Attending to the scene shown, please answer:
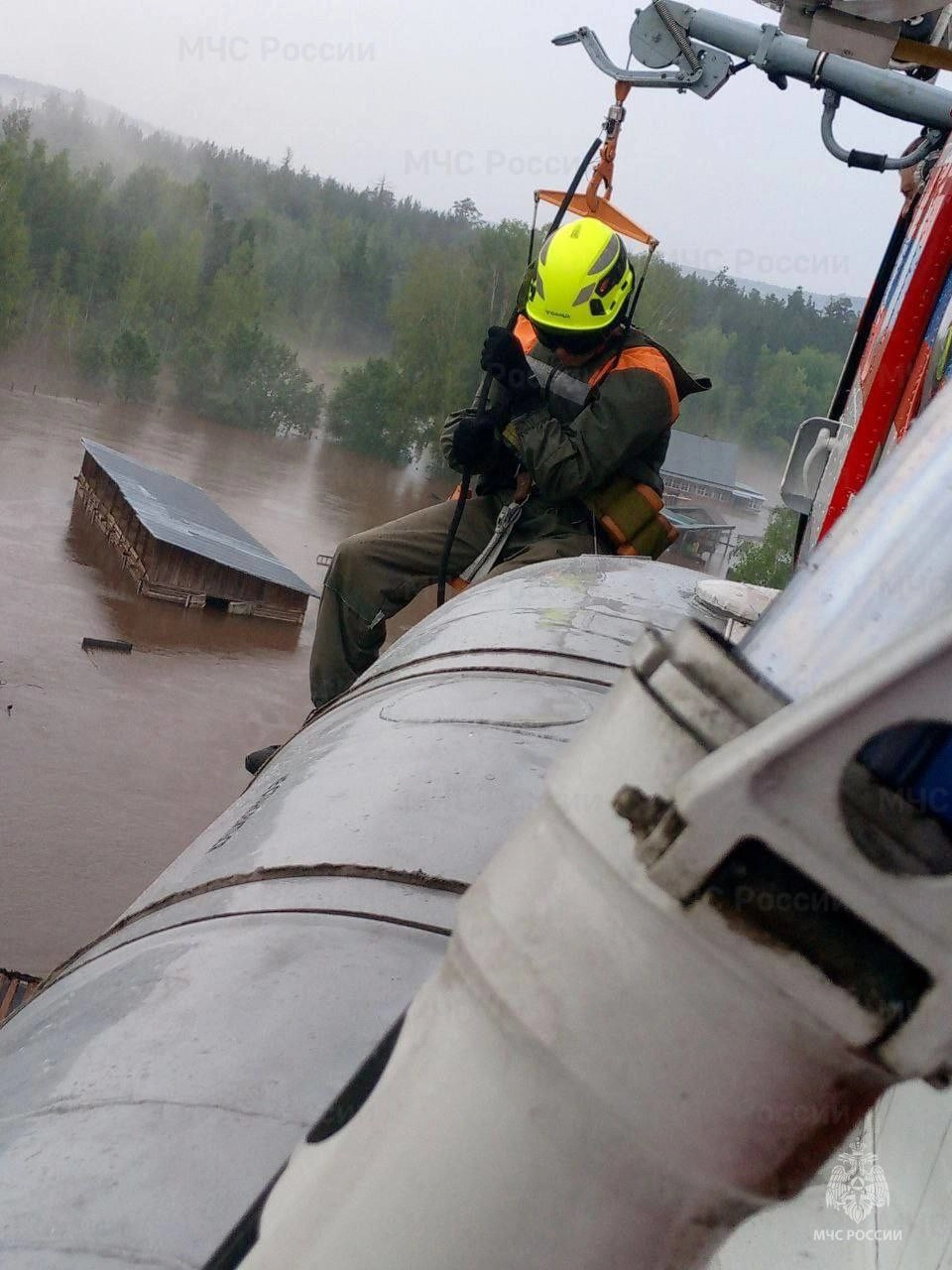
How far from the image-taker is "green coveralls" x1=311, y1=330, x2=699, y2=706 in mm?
5719

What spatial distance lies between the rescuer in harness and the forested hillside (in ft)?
98.3

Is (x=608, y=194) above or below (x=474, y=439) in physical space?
above

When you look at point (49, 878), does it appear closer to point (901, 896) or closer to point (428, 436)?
point (901, 896)

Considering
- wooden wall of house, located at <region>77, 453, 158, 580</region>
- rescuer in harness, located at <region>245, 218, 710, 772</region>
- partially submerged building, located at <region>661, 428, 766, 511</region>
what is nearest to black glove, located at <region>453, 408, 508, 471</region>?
rescuer in harness, located at <region>245, 218, 710, 772</region>

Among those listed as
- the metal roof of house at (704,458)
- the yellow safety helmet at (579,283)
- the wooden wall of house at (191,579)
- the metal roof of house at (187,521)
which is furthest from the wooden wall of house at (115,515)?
the metal roof of house at (704,458)

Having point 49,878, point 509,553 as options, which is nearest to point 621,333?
point 509,553

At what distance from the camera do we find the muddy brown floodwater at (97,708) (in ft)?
32.8

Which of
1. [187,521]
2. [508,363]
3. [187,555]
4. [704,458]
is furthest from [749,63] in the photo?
[704,458]

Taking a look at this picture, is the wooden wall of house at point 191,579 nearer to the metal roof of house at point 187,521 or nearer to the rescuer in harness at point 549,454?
the metal roof of house at point 187,521

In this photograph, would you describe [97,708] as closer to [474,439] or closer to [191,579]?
[191,579]

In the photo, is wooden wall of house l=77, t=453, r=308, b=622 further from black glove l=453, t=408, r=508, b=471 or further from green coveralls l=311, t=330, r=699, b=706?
black glove l=453, t=408, r=508, b=471

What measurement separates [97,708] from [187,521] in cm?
586

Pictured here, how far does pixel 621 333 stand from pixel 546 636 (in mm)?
2768

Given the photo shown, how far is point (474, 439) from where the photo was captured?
5719 millimetres
